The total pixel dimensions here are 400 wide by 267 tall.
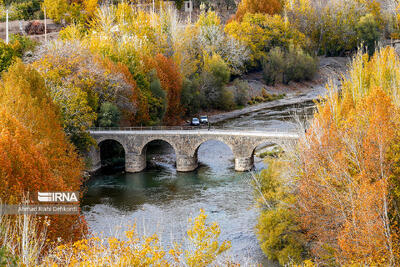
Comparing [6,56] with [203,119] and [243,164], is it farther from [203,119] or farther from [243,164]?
[203,119]

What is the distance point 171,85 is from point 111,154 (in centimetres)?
1544

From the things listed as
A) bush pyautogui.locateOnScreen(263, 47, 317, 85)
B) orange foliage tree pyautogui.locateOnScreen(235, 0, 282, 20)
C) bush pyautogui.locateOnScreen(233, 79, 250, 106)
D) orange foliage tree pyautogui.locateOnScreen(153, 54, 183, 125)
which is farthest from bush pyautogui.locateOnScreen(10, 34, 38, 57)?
orange foliage tree pyautogui.locateOnScreen(235, 0, 282, 20)

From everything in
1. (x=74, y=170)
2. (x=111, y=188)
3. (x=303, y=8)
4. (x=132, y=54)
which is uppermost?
(x=303, y=8)

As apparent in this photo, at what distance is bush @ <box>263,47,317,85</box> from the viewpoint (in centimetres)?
10044

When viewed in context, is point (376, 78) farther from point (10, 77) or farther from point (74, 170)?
point (10, 77)

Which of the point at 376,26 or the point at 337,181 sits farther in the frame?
the point at 376,26

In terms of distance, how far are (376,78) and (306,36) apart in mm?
75532

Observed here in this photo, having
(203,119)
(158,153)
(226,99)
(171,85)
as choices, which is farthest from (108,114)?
(226,99)

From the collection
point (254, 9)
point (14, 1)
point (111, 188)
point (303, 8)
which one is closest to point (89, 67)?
point (111, 188)

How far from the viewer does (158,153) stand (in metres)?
67.9

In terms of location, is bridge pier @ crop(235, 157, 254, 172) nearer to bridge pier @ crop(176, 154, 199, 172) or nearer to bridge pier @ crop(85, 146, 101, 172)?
bridge pier @ crop(176, 154, 199, 172)

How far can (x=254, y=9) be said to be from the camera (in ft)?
375

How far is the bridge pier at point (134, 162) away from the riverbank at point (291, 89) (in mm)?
22900

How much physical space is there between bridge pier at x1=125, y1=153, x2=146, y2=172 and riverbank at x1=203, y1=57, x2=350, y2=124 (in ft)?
75.1
